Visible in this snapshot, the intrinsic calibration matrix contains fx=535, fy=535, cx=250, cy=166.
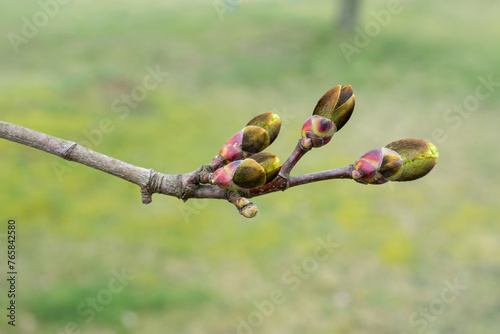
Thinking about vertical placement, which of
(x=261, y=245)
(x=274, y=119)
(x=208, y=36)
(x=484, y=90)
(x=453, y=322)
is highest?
(x=208, y=36)

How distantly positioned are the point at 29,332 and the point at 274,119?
21.4 ft

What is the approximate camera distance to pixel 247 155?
144 cm

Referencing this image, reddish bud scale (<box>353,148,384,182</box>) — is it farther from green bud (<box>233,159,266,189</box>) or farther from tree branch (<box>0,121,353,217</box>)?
green bud (<box>233,159,266,189</box>)

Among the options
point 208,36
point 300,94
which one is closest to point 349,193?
point 300,94

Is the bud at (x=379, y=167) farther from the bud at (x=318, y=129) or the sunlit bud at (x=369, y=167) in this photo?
the bud at (x=318, y=129)

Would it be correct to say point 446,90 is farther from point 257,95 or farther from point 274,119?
point 274,119

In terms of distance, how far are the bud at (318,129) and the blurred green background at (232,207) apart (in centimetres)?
636

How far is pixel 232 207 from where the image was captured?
32.1ft

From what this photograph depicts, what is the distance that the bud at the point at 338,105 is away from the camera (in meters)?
1.34

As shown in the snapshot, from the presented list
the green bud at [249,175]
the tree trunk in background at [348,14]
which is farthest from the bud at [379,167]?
the tree trunk in background at [348,14]

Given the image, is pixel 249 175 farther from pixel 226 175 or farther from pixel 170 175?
pixel 170 175

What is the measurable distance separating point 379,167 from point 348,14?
17.7 meters

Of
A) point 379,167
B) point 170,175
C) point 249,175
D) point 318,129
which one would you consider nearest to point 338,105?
point 318,129

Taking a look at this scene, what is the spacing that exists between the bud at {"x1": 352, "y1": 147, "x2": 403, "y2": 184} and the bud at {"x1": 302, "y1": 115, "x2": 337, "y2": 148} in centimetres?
12
